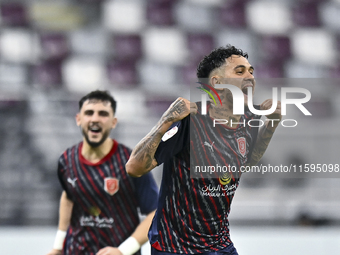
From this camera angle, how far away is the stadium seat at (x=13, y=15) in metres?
10.1

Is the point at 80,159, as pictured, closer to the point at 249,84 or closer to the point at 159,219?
the point at 159,219

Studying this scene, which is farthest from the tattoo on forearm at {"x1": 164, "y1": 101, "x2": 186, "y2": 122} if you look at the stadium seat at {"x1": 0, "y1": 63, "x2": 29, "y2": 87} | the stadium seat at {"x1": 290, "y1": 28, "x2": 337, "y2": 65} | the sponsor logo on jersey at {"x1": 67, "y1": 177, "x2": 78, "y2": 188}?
the stadium seat at {"x1": 290, "y1": 28, "x2": 337, "y2": 65}

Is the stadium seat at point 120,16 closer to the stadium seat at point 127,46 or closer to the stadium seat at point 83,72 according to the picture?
the stadium seat at point 127,46

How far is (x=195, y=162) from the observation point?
82.1 inches

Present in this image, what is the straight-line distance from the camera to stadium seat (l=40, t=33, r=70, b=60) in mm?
9953

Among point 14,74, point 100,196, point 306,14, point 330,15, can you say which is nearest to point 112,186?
point 100,196

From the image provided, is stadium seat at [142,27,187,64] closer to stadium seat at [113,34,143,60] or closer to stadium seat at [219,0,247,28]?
stadium seat at [113,34,143,60]

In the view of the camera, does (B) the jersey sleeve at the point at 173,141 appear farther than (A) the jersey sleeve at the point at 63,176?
No

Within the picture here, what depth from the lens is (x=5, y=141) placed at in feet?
22.7

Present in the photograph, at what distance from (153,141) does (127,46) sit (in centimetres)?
842

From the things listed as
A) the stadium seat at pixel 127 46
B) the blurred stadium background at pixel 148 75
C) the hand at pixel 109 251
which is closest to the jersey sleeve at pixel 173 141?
the hand at pixel 109 251

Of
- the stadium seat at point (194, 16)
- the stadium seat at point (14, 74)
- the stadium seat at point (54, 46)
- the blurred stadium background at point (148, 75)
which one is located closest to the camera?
the blurred stadium background at point (148, 75)

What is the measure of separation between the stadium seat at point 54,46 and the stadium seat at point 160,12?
200 centimetres

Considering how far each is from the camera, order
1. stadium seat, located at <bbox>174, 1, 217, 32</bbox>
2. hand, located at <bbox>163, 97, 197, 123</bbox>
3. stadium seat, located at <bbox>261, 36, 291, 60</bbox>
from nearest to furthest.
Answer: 1. hand, located at <bbox>163, 97, 197, 123</bbox>
2. stadium seat, located at <bbox>261, 36, 291, 60</bbox>
3. stadium seat, located at <bbox>174, 1, 217, 32</bbox>
